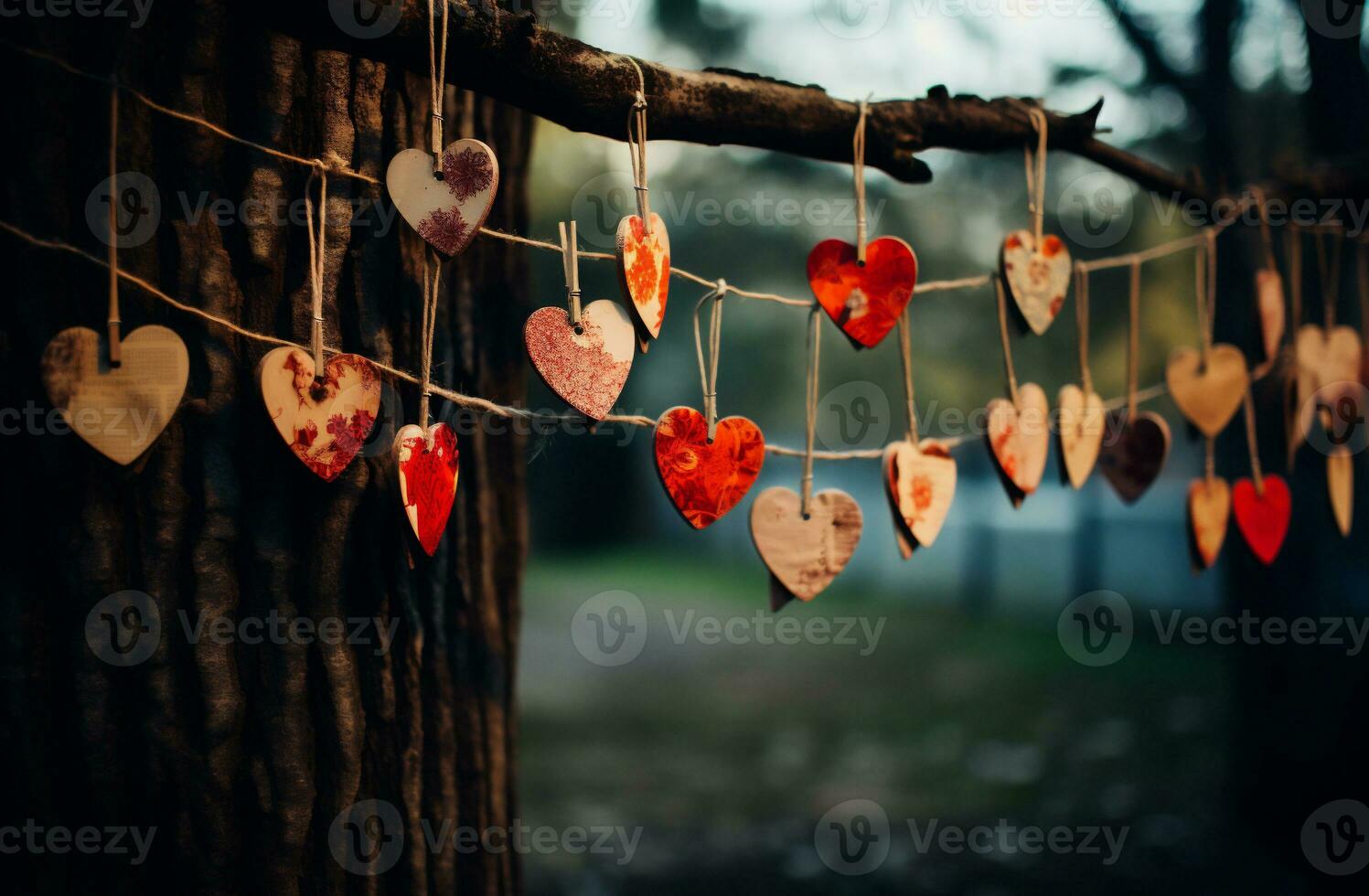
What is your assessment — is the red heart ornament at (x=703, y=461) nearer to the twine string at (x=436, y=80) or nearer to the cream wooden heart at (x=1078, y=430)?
the twine string at (x=436, y=80)

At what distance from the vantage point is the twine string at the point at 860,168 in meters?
1.00

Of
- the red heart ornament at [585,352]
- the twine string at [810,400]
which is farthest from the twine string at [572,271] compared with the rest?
the twine string at [810,400]

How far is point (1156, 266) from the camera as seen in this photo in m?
3.59

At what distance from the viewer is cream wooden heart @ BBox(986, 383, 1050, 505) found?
1064 millimetres

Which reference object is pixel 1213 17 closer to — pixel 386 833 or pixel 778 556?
pixel 778 556

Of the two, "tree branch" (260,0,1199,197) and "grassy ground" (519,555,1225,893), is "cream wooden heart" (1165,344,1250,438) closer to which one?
"tree branch" (260,0,1199,197)

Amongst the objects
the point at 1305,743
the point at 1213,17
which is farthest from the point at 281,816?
the point at 1213,17

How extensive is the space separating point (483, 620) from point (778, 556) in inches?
14.6

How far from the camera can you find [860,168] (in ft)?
3.35
